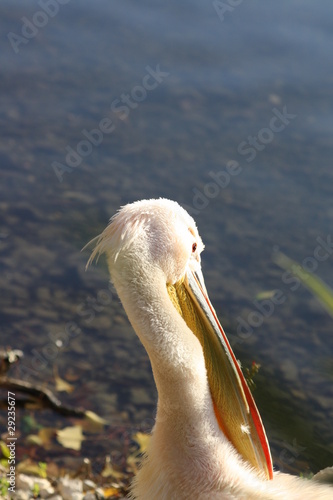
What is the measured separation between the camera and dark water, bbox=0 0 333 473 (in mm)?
5227

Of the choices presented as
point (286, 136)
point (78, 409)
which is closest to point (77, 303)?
point (78, 409)

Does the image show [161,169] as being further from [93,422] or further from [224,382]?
[224,382]

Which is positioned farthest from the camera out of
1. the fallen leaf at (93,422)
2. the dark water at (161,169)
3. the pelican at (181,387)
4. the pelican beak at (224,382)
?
the dark water at (161,169)

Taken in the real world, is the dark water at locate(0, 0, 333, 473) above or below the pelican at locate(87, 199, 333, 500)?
below

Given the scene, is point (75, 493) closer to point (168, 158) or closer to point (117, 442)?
point (117, 442)

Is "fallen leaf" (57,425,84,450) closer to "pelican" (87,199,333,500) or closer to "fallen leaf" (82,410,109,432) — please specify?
"fallen leaf" (82,410,109,432)

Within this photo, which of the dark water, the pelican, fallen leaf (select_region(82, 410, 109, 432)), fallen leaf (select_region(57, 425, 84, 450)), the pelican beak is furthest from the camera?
the dark water

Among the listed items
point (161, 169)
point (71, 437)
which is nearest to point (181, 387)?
point (71, 437)

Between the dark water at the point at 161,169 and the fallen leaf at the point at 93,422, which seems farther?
the dark water at the point at 161,169

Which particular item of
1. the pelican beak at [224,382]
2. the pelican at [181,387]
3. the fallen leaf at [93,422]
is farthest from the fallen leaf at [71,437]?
the pelican beak at [224,382]

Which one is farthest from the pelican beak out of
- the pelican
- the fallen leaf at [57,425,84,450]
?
the fallen leaf at [57,425,84,450]

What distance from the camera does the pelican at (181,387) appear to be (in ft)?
8.54

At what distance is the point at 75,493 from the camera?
4.00 m

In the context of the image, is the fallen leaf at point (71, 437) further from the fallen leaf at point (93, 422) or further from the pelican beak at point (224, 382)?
the pelican beak at point (224, 382)
